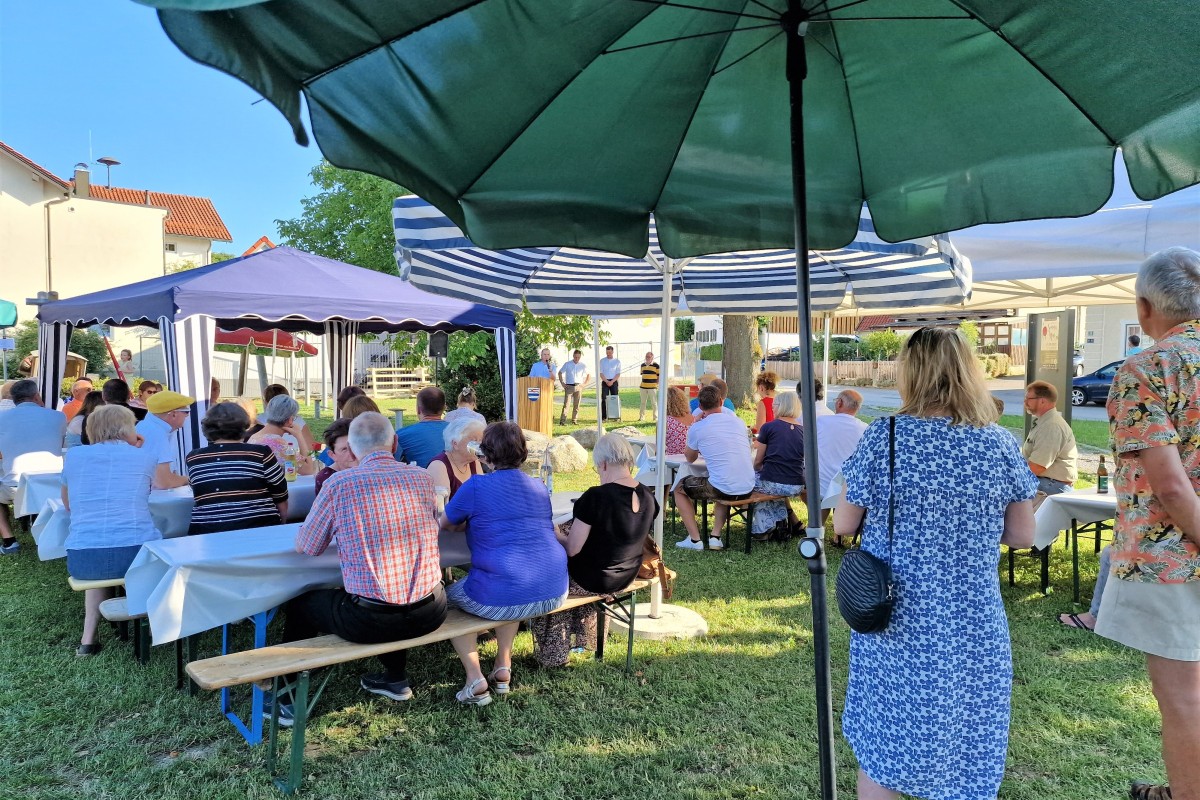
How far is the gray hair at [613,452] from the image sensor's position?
3799 millimetres

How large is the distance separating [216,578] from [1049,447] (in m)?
5.33

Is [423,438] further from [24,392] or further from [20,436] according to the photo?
[24,392]

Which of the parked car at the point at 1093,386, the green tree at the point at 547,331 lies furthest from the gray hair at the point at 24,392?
the parked car at the point at 1093,386

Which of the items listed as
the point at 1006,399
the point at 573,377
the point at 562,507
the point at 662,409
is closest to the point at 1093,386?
the point at 1006,399

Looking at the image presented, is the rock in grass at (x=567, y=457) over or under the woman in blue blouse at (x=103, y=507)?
under

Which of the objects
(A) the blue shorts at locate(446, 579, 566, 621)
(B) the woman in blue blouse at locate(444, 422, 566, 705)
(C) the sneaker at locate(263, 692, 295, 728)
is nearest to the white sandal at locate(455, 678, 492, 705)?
(B) the woman in blue blouse at locate(444, 422, 566, 705)

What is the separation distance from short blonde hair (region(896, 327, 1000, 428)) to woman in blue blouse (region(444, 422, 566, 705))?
195 centimetres

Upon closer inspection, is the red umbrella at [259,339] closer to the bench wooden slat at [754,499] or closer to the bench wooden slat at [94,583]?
the bench wooden slat at [94,583]

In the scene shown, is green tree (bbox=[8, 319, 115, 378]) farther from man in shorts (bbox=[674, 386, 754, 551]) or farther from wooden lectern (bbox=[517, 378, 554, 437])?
man in shorts (bbox=[674, 386, 754, 551])

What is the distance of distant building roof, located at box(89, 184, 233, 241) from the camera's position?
42.9 metres

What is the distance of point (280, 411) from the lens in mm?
Answer: 4902

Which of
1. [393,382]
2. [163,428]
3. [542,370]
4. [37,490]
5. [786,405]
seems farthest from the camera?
[393,382]

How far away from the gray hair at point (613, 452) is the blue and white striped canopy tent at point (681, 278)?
1.21 metres

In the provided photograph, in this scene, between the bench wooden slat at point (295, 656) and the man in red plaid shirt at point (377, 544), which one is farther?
the man in red plaid shirt at point (377, 544)
